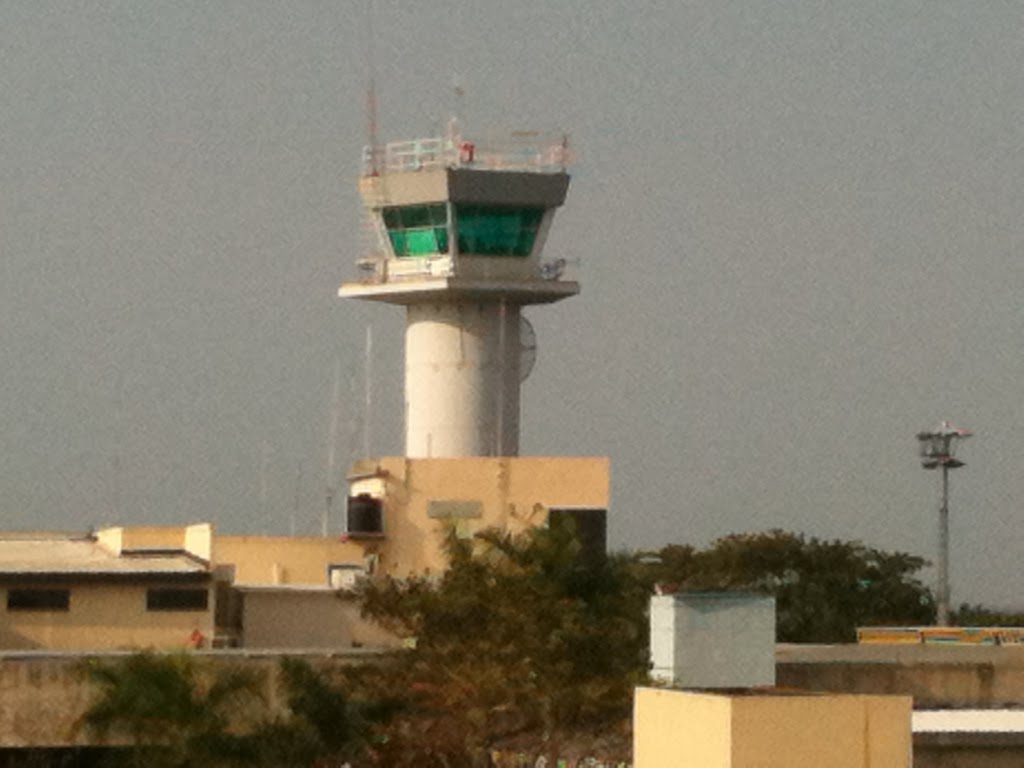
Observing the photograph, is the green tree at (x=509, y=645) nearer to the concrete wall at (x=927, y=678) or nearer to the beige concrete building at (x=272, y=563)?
the concrete wall at (x=927, y=678)

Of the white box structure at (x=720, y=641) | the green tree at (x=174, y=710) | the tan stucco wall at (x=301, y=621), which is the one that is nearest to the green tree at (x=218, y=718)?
the green tree at (x=174, y=710)

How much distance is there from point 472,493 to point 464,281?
674 centimetres

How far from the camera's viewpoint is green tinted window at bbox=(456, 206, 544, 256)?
9100 cm

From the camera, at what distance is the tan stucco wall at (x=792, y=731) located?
37312 mm

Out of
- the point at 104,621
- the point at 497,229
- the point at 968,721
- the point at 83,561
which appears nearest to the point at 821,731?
the point at 968,721

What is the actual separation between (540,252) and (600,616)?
33.1 metres

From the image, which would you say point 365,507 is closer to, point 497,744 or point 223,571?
point 223,571

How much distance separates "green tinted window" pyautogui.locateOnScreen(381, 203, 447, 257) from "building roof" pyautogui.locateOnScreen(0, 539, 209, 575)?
595 inches

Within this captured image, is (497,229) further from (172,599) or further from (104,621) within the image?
(104,621)

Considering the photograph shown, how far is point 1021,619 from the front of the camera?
4601 inches

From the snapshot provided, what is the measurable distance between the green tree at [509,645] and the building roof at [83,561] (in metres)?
9.19

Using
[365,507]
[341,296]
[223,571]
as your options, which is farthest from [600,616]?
[341,296]

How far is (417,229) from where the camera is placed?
3605 inches

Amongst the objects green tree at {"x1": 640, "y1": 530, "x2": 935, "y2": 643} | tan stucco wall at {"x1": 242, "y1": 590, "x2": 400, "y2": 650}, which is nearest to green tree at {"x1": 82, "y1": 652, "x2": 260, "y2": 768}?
tan stucco wall at {"x1": 242, "y1": 590, "x2": 400, "y2": 650}
